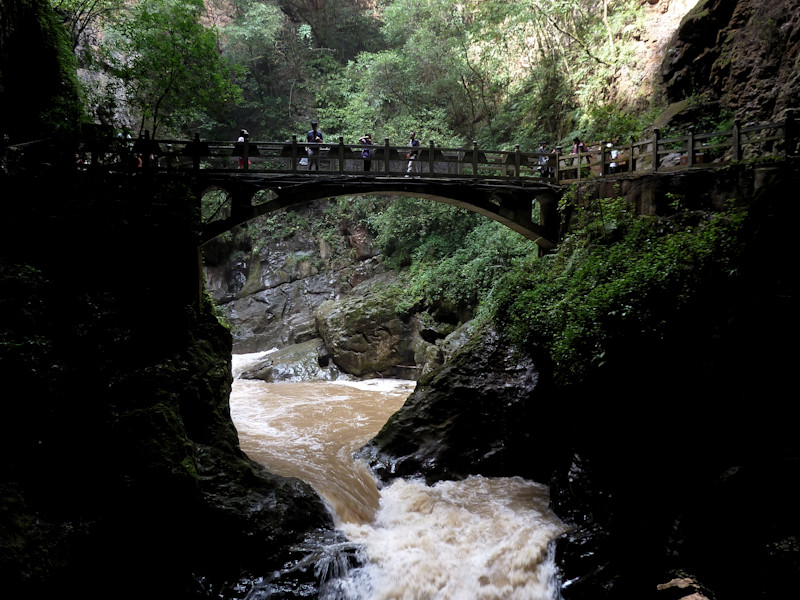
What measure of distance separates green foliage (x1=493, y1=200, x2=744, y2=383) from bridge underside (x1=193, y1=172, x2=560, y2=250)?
260 centimetres

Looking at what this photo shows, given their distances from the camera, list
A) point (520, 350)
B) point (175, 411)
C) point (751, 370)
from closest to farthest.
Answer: point (751, 370), point (175, 411), point (520, 350)

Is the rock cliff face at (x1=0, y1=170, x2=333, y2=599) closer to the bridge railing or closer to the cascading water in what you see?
the cascading water

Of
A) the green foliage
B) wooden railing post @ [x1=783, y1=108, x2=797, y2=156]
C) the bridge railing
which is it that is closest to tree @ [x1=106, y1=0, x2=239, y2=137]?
the bridge railing

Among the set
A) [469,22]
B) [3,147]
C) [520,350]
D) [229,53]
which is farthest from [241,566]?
[229,53]

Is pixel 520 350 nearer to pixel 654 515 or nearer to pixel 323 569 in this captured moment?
pixel 654 515

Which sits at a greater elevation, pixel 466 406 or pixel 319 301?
pixel 319 301

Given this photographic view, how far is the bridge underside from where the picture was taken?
1185 cm

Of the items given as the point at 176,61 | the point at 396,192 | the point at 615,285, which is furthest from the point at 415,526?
the point at 176,61

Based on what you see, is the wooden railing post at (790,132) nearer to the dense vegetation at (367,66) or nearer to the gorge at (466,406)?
the gorge at (466,406)

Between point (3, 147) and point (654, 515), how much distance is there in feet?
37.1

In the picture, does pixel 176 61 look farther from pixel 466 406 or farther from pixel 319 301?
pixel 319 301

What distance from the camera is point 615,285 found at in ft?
25.0

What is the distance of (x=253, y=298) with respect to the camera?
25062 millimetres

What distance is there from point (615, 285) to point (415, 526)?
16.8 ft
